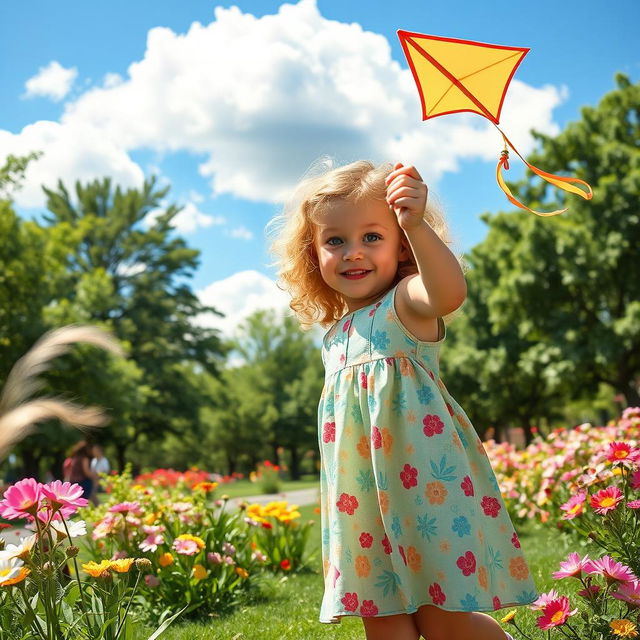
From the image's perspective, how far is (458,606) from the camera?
6.91 ft

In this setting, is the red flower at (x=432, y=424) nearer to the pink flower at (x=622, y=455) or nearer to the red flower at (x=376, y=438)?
the red flower at (x=376, y=438)

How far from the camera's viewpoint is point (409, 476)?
223 cm

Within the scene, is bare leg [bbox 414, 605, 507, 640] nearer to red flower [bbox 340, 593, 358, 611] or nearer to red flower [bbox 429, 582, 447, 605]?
red flower [bbox 429, 582, 447, 605]

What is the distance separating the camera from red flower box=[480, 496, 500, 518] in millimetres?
2385

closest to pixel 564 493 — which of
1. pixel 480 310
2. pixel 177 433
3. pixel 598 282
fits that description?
pixel 598 282

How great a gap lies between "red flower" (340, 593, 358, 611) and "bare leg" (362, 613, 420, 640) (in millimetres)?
123

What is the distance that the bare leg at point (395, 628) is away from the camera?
7.36 ft

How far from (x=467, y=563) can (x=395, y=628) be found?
0.33 metres

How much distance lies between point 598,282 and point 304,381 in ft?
94.1

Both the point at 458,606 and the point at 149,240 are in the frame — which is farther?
the point at 149,240

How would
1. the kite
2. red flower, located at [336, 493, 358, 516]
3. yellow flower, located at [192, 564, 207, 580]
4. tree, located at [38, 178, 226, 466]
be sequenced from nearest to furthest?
red flower, located at [336, 493, 358, 516] < the kite < yellow flower, located at [192, 564, 207, 580] < tree, located at [38, 178, 226, 466]

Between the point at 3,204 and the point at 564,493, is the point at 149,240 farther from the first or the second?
the point at 564,493

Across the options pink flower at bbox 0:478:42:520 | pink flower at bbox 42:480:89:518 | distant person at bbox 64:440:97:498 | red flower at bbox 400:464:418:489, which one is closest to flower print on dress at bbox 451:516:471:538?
red flower at bbox 400:464:418:489

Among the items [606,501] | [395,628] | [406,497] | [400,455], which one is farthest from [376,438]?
[606,501]
